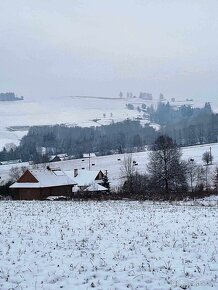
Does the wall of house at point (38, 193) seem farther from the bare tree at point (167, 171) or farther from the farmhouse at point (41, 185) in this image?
the bare tree at point (167, 171)

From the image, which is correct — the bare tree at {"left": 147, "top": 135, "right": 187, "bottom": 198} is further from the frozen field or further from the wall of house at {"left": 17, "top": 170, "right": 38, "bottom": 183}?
the frozen field

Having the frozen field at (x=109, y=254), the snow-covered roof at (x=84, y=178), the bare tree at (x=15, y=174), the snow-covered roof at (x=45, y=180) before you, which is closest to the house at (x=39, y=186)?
the snow-covered roof at (x=45, y=180)

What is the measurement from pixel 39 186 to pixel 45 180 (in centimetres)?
208

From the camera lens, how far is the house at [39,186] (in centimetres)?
6806

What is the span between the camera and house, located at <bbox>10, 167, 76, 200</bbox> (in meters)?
68.1

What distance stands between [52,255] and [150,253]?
316 cm

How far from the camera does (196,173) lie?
94.0 m

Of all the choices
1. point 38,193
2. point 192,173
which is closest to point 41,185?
point 38,193

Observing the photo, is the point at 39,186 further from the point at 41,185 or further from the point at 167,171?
the point at 167,171

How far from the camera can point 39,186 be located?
2648 inches

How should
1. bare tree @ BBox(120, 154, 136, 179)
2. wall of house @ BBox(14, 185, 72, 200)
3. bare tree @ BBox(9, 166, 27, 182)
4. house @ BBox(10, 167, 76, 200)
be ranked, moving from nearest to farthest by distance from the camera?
wall of house @ BBox(14, 185, 72, 200) < house @ BBox(10, 167, 76, 200) < bare tree @ BBox(120, 154, 136, 179) < bare tree @ BBox(9, 166, 27, 182)

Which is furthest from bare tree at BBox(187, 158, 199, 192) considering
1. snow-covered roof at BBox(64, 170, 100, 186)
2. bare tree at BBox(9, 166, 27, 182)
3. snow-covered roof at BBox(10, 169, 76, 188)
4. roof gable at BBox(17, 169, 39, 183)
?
bare tree at BBox(9, 166, 27, 182)

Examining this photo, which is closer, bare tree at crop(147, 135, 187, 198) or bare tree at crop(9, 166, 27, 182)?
bare tree at crop(147, 135, 187, 198)

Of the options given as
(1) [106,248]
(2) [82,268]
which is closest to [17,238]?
(1) [106,248]
